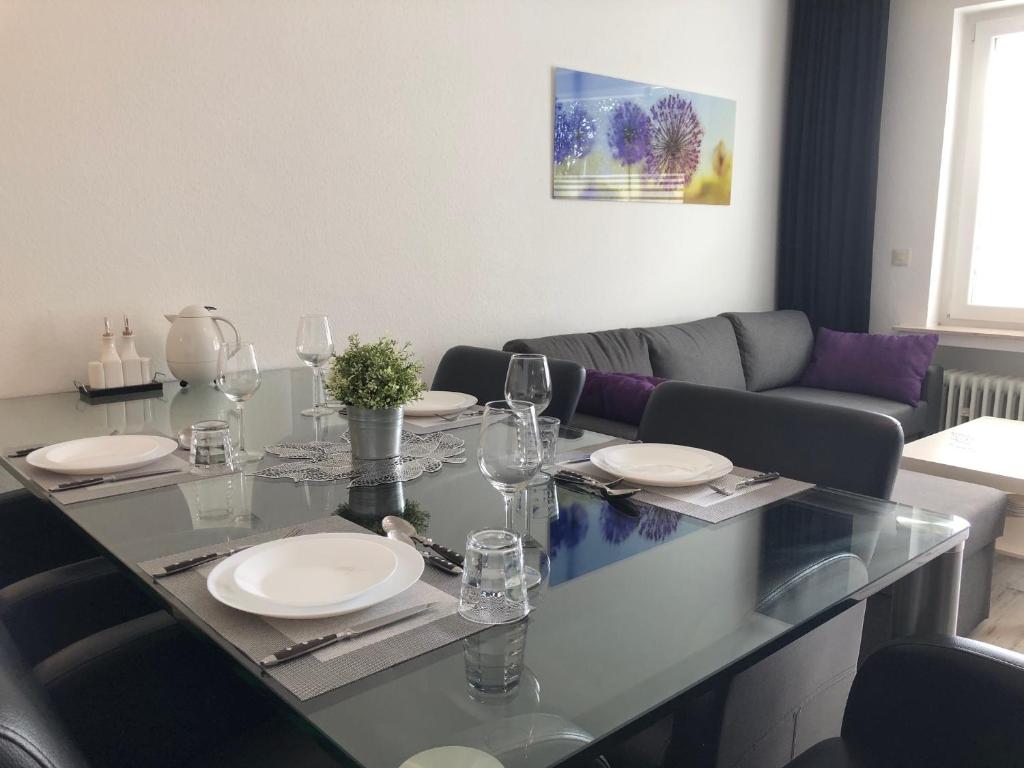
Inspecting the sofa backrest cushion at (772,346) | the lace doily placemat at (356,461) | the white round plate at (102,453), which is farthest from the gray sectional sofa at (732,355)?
the white round plate at (102,453)

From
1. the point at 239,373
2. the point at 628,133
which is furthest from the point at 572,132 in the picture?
the point at 239,373

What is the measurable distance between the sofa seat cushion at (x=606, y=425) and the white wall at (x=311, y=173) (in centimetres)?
67

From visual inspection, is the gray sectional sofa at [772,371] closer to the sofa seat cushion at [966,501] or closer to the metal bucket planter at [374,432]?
the sofa seat cushion at [966,501]

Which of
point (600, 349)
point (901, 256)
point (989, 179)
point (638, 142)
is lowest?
point (600, 349)

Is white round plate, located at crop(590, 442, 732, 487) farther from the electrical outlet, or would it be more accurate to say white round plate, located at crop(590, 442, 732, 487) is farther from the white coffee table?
the electrical outlet

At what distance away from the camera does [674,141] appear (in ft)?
12.4

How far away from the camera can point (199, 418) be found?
5.81ft

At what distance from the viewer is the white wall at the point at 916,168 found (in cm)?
416

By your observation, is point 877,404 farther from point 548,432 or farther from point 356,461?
point 356,461

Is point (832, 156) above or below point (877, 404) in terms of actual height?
above

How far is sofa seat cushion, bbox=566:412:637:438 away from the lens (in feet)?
8.18

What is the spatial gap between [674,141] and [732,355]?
3.50 ft

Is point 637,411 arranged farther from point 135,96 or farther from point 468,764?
point 468,764

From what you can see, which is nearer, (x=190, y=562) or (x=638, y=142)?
(x=190, y=562)
